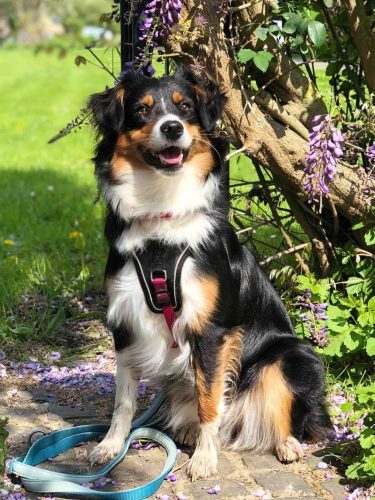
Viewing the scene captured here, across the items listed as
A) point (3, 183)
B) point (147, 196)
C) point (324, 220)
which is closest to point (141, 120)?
point (147, 196)

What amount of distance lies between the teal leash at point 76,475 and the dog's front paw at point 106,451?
53 mm

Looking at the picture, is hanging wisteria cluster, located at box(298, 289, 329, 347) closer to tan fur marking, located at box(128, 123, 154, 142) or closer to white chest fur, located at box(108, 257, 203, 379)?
white chest fur, located at box(108, 257, 203, 379)

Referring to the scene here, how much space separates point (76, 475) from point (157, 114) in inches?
61.5

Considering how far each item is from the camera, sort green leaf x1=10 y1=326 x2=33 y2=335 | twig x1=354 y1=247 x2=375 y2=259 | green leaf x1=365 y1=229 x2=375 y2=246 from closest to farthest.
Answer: green leaf x1=365 y1=229 x2=375 y2=246 < twig x1=354 y1=247 x2=375 y2=259 < green leaf x1=10 y1=326 x2=33 y2=335

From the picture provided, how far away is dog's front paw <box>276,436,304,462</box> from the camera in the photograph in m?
3.51

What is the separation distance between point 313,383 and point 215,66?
5.04ft

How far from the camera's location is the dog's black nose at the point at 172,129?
3320mm

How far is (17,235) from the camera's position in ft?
23.0

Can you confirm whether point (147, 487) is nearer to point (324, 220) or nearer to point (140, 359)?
point (140, 359)

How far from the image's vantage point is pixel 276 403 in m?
3.62

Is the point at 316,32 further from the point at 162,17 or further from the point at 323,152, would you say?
the point at 162,17

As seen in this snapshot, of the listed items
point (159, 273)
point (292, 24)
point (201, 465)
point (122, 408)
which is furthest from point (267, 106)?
point (201, 465)

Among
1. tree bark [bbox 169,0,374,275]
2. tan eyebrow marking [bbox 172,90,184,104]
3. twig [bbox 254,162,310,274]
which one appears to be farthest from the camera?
twig [bbox 254,162,310,274]

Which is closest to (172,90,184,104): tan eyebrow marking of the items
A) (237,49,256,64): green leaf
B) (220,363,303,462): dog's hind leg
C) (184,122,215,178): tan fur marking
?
(184,122,215,178): tan fur marking
